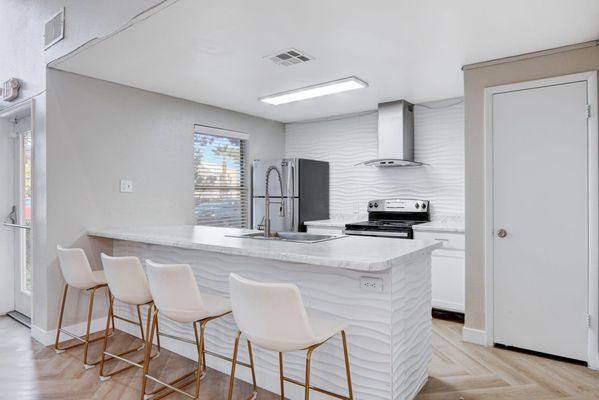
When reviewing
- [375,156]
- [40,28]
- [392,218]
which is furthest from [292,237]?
[40,28]

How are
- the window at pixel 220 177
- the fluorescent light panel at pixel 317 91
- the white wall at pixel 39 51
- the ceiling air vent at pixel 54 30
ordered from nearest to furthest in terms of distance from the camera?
the white wall at pixel 39 51
the ceiling air vent at pixel 54 30
the fluorescent light panel at pixel 317 91
the window at pixel 220 177

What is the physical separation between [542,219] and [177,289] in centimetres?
265

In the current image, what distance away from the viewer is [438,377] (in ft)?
8.56

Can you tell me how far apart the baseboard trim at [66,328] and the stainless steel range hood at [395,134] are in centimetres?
326

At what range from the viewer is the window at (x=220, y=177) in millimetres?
4621

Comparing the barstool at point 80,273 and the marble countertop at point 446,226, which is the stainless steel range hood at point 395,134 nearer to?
the marble countertop at point 446,226

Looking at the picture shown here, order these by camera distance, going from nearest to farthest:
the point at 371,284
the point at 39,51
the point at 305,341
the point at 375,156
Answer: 1. the point at 305,341
2. the point at 371,284
3. the point at 39,51
4. the point at 375,156

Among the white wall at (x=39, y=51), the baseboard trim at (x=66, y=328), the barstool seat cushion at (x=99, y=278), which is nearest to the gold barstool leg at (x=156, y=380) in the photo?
the barstool seat cushion at (x=99, y=278)

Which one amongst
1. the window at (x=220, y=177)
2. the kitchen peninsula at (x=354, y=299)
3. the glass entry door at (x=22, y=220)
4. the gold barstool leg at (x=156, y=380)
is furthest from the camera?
the window at (x=220, y=177)

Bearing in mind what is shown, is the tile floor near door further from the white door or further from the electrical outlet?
the electrical outlet

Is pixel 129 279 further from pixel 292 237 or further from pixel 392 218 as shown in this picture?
pixel 392 218

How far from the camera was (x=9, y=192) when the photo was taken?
410 centimetres

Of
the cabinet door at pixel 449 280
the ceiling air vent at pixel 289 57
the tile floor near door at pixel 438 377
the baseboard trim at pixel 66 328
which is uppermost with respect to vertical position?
the ceiling air vent at pixel 289 57

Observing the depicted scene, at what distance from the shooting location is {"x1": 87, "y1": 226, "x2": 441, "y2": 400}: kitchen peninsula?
199cm
